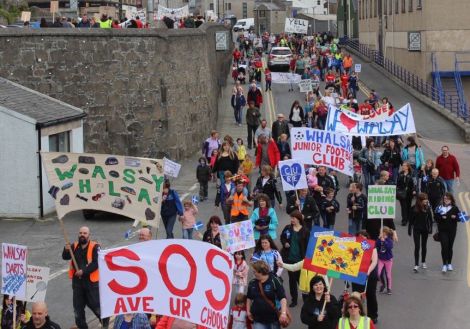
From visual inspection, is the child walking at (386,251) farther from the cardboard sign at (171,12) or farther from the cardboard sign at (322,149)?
the cardboard sign at (171,12)

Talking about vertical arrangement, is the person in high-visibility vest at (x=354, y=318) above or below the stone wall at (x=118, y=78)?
below

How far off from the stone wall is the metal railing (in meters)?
13.2

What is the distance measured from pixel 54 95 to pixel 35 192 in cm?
607

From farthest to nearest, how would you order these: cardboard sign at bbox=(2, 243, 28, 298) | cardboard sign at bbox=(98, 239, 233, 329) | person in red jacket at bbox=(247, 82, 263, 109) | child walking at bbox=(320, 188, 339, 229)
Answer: person in red jacket at bbox=(247, 82, 263, 109), child walking at bbox=(320, 188, 339, 229), cardboard sign at bbox=(2, 243, 28, 298), cardboard sign at bbox=(98, 239, 233, 329)

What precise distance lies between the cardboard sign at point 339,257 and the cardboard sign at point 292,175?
17.0 ft

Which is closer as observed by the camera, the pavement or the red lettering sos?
the red lettering sos

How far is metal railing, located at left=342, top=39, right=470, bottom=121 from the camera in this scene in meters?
40.9

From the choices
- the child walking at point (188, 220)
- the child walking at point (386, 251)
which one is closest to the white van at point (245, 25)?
the child walking at point (188, 220)

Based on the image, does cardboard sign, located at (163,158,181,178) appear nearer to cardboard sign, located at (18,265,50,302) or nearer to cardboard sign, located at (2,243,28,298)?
cardboard sign, located at (18,265,50,302)

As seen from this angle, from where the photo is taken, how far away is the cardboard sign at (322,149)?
19219mm

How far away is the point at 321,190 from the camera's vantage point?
18094 millimetres

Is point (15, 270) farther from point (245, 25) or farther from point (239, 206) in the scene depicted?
point (245, 25)

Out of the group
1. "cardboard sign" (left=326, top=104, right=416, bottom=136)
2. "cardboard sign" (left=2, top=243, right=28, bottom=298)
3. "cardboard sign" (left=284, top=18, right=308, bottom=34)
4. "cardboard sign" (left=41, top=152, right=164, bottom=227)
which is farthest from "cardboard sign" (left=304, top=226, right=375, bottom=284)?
"cardboard sign" (left=284, top=18, right=308, bottom=34)

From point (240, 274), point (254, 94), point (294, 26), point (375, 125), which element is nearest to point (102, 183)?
point (240, 274)
